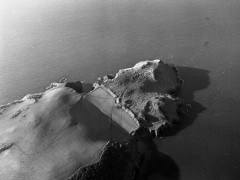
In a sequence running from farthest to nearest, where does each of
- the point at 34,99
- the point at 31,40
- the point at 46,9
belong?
the point at 46,9
the point at 31,40
the point at 34,99

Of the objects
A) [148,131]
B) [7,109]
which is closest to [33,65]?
[7,109]

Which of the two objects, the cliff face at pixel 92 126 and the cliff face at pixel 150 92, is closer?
the cliff face at pixel 92 126

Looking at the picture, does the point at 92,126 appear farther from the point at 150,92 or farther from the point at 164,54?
the point at 164,54

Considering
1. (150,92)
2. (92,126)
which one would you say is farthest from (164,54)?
(92,126)

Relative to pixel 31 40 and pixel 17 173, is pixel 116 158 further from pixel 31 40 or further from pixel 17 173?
pixel 31 40
